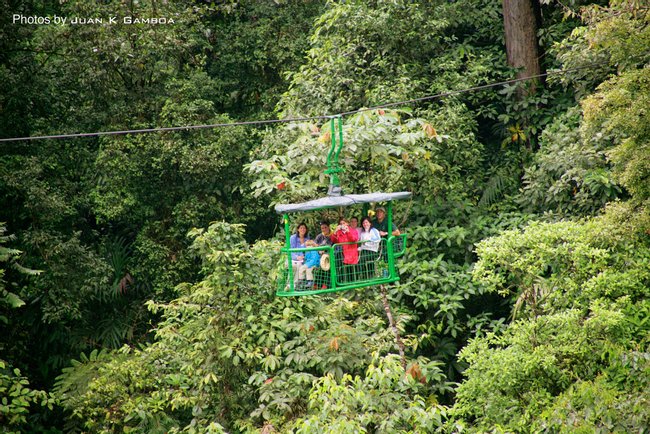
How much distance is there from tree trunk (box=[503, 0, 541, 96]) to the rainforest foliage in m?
0.18

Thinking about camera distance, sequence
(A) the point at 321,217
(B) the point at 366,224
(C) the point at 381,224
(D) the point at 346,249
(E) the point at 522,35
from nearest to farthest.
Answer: (D) the point at 346,249 < (B) the point at 366,224 < (C) the point at 381,224 < (A) the point at 321,217 < (E) the point at 522,35

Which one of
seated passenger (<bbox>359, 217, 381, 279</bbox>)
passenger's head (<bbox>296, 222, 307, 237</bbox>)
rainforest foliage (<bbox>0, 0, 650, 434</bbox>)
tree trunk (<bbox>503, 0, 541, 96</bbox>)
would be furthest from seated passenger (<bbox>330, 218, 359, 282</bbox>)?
tree trunk (<bbox>503, 0, 541, 96</bbox>)

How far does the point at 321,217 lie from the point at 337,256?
2.00 m

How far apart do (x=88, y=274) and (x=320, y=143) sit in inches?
189

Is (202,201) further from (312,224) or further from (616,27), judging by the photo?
(616,27)

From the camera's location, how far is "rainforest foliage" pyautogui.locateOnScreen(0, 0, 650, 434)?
860 centimetres

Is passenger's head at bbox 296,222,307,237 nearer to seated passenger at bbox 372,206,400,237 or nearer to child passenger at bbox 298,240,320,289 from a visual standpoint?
child passenger at bbox 298,240,320,289

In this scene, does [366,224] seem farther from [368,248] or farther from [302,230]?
[302,230]

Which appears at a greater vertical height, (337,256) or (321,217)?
(321,217)

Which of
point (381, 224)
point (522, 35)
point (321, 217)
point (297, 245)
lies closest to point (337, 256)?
point (297, 245)

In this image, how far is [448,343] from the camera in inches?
441

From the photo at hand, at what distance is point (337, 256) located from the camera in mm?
7828

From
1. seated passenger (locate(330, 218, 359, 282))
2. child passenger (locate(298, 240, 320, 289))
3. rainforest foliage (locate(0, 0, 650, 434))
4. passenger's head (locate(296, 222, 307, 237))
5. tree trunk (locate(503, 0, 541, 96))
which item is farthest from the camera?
tree trunk (locate(503, 0, 541, 96))

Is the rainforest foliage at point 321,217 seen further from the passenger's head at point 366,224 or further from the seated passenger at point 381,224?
the passenger's head at point 366,224
